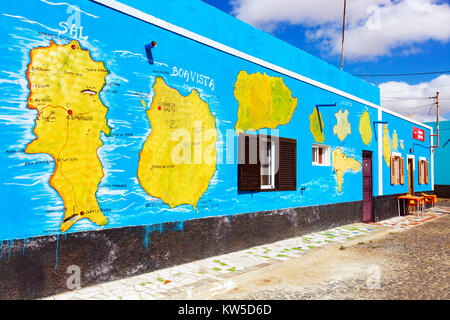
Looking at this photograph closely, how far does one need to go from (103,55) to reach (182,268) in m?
3.62

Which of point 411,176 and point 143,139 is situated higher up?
point 143,139

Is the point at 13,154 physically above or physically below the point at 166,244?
above

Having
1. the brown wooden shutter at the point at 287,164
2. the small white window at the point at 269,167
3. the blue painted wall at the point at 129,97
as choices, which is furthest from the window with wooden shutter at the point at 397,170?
the small white window at the point at 269,167

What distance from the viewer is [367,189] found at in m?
13.0

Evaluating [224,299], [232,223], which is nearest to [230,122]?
[232,223]

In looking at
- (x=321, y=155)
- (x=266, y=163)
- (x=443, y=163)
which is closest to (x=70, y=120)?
(x=266, y=163)

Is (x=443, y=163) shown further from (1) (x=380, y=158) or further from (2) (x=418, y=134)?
(1) (x=380, y=158)

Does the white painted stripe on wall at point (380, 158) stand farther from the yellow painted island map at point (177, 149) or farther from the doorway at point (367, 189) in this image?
the yellow painted island map at point (177, 149)

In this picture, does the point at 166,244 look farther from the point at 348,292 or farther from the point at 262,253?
the point at 348,292

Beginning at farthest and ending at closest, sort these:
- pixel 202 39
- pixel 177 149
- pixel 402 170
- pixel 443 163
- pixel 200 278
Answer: pixel 443 163 → pixel 402 170 → pixel 202 39 → pixel 177 149 → pixel 200 278

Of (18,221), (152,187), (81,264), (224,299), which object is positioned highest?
(152,187)

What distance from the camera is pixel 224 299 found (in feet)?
14.8

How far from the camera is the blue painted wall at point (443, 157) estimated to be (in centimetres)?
2548

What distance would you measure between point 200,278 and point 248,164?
2.97 metres
